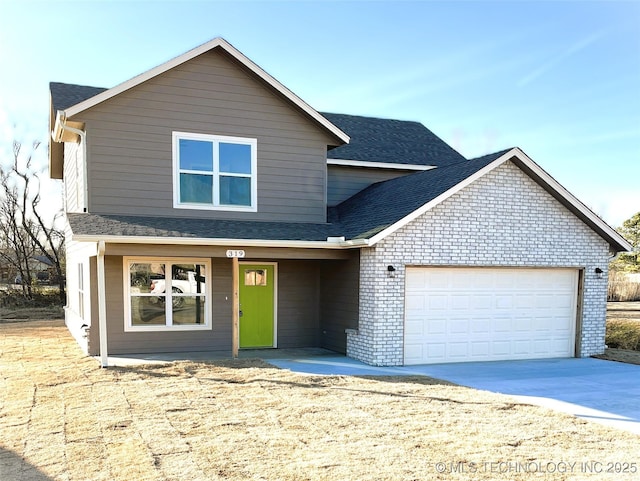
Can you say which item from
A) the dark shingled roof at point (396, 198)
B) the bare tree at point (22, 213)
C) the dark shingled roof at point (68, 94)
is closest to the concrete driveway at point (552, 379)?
the dark shingled roof at point (396, 198)

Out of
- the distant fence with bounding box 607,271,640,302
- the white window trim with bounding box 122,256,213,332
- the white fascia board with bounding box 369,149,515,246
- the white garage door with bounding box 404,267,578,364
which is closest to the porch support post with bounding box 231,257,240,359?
the white window trim with bounding box 122,256,213,332

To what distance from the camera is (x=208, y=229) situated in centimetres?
1064

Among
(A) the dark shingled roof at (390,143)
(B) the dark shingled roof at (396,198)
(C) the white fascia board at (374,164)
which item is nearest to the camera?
(B) the dark shingled roof at (396,198)

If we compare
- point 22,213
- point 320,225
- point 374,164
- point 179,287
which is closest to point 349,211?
point 320,225

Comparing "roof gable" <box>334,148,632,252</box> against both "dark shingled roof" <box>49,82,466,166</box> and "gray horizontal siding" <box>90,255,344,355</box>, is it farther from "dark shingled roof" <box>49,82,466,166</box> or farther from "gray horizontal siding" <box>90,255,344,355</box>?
"dark shingled roof" <box>49,82,466,166</box>

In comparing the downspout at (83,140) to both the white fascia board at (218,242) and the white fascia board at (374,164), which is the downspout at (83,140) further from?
the white fascia board at (374,164)

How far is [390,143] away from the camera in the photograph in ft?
51.6

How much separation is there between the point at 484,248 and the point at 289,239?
427 centimetres

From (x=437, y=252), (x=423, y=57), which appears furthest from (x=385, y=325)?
(x=423, y=57)

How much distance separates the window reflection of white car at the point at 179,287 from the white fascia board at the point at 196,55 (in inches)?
155

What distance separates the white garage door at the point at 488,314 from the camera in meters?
11.0

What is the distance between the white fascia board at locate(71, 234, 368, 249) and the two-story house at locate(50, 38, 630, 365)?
0.18 ft

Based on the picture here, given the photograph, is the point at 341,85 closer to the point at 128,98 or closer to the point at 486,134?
the point at 128,98

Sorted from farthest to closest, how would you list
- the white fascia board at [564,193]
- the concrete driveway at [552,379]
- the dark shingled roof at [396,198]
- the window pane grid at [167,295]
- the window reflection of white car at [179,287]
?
the window reflection of white car at [179,287], the window pane grid at [167,295], the white fascia board at [564,193], the dark shingled roof at [396,198], the concrete driveway at [552,379]
